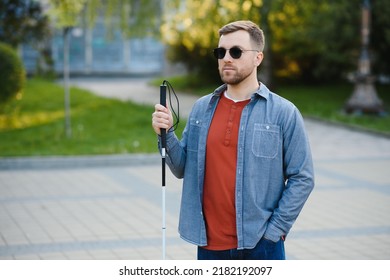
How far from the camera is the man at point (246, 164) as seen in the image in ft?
12.1

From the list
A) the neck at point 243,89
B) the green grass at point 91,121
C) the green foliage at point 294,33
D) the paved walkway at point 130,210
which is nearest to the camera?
the neck at point 243,89

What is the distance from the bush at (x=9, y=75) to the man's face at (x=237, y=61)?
532 inches

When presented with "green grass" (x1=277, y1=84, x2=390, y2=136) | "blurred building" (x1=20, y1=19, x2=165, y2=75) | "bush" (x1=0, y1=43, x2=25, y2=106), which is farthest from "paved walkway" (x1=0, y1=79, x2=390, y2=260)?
"blurred building" (x1=20, y1=19, x2=165, y2=75)

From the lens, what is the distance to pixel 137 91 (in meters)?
28.2

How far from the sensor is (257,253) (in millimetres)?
3750

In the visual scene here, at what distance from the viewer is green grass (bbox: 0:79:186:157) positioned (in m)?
13.2

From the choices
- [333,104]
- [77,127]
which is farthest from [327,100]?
[77,127]

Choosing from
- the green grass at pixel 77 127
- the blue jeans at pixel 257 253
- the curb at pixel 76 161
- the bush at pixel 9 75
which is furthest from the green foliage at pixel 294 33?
the blue jeans at pixel 257 253

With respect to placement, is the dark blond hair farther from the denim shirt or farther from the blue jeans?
the blue jeans

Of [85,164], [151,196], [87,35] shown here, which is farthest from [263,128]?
[87,35]

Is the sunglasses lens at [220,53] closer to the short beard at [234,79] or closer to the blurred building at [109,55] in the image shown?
the short beard at [234,79]

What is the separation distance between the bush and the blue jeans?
1357 cm

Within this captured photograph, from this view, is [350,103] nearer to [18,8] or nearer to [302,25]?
[302,25]

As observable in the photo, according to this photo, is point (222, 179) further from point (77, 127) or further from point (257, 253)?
point (77, 127)
